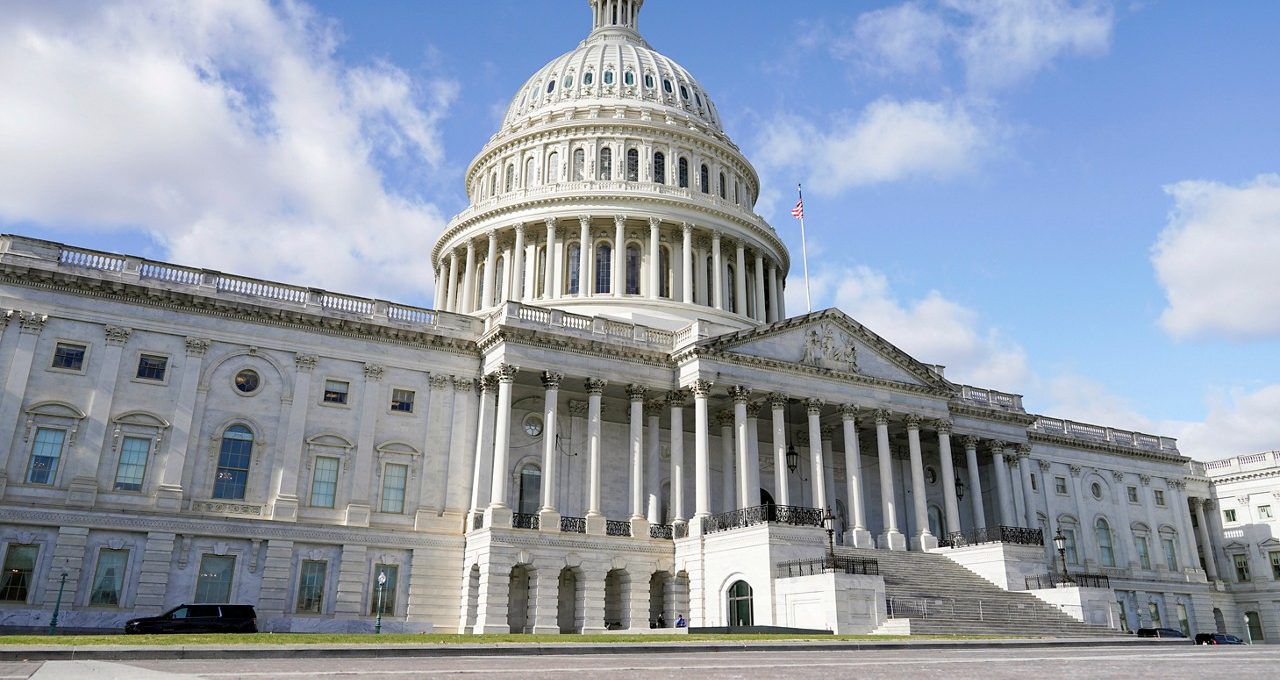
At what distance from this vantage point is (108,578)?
3450cm

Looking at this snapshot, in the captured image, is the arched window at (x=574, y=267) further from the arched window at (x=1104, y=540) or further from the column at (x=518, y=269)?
the arched window at (x=1104, y=540)

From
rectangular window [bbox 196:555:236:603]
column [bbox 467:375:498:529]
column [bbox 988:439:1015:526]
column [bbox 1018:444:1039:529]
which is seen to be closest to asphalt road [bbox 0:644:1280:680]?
rectangular window [bbox 196:555:236:603]

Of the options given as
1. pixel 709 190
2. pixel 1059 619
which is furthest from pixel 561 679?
pixel 709 190

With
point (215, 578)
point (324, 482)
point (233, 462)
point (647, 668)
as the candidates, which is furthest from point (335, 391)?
point (647, 668)

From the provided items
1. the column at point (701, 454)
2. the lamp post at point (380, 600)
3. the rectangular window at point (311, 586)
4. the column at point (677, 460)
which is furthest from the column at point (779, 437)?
the rectangular window at point (311, 586)

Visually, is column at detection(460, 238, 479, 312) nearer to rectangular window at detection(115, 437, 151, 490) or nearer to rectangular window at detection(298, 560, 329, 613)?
rectangular window at detection(298, 560, 329, 613)

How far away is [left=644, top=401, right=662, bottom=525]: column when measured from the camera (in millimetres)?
43062

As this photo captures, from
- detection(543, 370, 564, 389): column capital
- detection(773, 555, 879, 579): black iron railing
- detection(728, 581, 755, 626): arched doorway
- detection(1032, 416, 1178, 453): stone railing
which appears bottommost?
detection(728, 581, 755, 626): arched doorway

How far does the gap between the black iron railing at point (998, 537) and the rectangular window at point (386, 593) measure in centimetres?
2683

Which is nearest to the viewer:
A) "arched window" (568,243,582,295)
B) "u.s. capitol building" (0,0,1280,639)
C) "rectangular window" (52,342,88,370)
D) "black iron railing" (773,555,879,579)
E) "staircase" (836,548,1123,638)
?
"staircase" (836,548,1123,638)

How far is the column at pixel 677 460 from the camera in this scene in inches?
1676

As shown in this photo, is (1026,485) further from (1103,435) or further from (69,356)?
(69,356)

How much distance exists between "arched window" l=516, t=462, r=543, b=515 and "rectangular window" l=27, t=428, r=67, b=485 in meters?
18.4

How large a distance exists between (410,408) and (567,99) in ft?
112
